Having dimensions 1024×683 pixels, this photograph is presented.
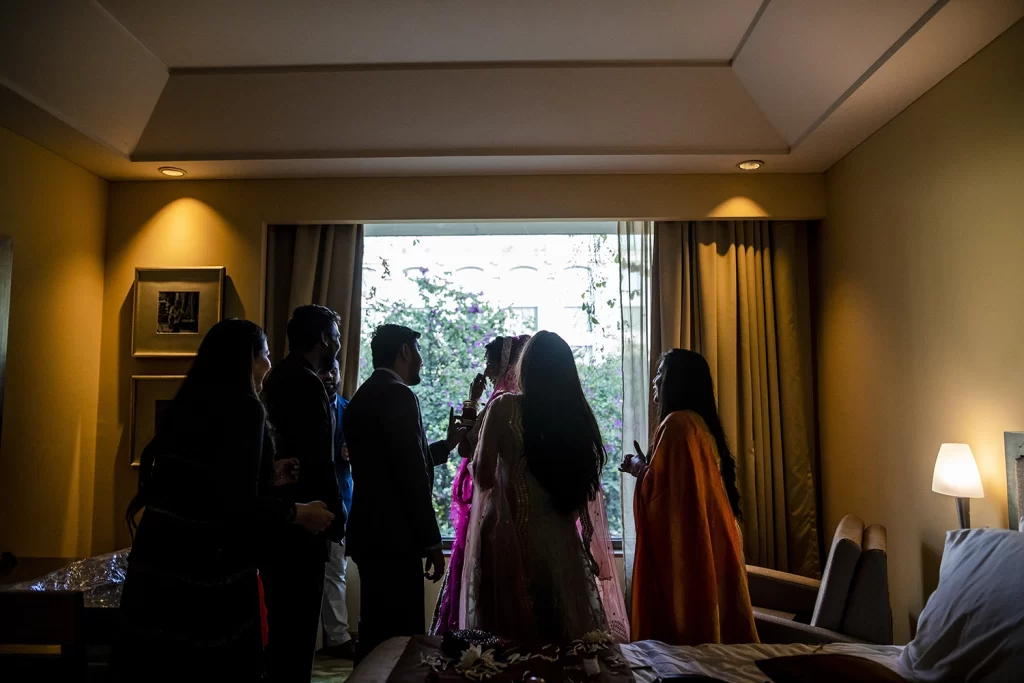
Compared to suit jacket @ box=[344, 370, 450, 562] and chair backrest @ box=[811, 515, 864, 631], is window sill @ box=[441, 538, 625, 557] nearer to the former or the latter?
chair backrest @ box=[811, 515, 864, 631]

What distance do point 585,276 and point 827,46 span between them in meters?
1.77

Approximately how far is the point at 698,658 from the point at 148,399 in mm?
3076

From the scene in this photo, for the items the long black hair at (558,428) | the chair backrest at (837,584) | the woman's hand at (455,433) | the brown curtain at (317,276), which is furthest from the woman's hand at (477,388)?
the chair backrest at (837,584)

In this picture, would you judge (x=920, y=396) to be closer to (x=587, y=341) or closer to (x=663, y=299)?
(x=663, y=299)

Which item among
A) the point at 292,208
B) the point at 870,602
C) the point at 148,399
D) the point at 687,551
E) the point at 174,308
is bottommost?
the point at 870,602

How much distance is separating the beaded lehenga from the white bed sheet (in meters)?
0.32

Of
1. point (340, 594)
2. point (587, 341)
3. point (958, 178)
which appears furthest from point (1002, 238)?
point (340, 594)

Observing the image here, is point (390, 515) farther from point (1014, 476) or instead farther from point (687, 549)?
point (1014, 476)

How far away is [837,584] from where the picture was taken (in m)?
2.63

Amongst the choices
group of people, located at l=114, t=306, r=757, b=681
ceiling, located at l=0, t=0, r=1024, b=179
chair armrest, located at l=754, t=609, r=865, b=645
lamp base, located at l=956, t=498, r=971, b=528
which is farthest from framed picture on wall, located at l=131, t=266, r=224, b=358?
lamp base, located at l=956, t=498, r=971, b=528

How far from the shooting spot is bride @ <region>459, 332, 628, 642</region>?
7.47ft

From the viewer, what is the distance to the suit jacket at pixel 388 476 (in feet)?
7.93

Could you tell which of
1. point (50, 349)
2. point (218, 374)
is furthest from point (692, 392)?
point (50, 349)

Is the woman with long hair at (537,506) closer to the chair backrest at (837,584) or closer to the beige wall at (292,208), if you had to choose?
the chair backrest at (837,584)
